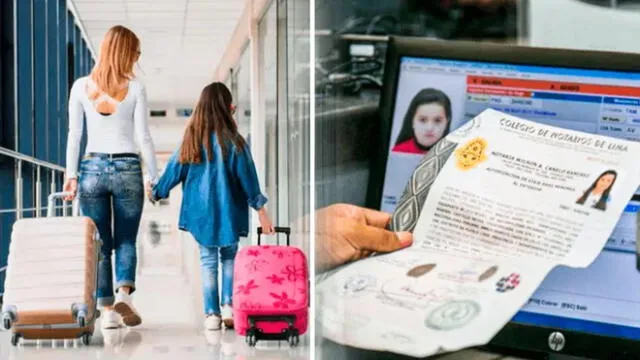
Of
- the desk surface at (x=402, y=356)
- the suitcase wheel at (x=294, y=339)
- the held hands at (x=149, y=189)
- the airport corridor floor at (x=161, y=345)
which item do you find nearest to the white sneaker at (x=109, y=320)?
the airport corridor floor at (x=161, y=345)

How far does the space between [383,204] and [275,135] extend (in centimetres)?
588

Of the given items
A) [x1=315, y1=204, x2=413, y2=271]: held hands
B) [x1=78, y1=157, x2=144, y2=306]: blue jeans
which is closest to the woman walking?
[x1=78, y1=157, x2=144, y2=306]: blue jeans

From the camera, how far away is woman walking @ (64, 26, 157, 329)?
3299mm

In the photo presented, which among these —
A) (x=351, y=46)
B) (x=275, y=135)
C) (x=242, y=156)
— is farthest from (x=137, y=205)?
(x=275, y=135)

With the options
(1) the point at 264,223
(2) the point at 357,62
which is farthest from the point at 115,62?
(2) the point at 357,62

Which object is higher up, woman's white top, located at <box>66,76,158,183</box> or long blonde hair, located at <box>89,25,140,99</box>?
long blonde hair, located at <box>89,25,140,99</box>

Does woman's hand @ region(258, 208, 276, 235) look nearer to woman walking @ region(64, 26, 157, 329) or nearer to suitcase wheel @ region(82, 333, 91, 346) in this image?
woman walking @ region(64, 26, 157, 329)

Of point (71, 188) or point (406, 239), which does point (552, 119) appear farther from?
point (71, 188)

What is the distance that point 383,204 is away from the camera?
89 cm

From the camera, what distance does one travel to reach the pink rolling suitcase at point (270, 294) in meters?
3.05

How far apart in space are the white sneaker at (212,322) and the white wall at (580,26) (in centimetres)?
282

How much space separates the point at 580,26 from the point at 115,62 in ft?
8.69

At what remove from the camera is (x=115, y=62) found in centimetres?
342

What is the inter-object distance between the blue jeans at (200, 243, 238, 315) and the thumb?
269cm
